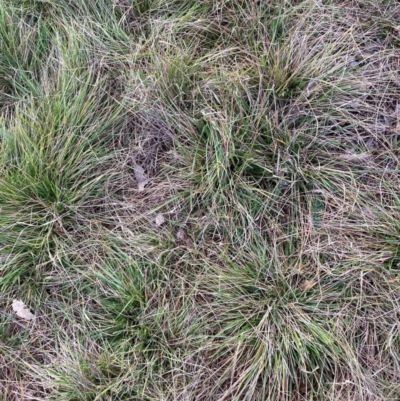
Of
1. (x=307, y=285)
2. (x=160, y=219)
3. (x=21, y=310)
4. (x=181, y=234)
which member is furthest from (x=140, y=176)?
(x=307, y=285)

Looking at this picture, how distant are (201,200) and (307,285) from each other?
714 mm

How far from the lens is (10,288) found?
8.49 ft

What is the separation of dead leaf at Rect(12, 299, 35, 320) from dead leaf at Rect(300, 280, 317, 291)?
143 centimetres

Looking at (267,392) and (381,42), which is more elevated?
(381,42)

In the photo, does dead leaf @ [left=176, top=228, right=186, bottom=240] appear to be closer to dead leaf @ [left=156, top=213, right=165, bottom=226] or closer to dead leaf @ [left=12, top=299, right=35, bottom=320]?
dead leaf @ [left=156, top=213, right=165, bottom=226]

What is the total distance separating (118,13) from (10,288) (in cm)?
171

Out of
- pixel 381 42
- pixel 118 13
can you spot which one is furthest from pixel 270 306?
pixel 118 13

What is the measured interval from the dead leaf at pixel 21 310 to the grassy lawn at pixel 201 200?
0.13 feet

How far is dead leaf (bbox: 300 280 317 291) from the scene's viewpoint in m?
2.48

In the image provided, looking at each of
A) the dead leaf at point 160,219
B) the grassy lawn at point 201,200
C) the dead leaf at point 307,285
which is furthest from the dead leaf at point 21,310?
the dead leaf at point 307,285

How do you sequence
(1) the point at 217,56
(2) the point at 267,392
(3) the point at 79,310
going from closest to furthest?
(2) the point at 267,392, (3) the point at 79,310, (1) the point at 217,56

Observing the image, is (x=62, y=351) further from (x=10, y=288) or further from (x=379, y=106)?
(x=379, y=106)

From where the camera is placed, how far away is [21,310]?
8.42ft

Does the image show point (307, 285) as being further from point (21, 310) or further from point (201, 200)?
point (21, 310)
